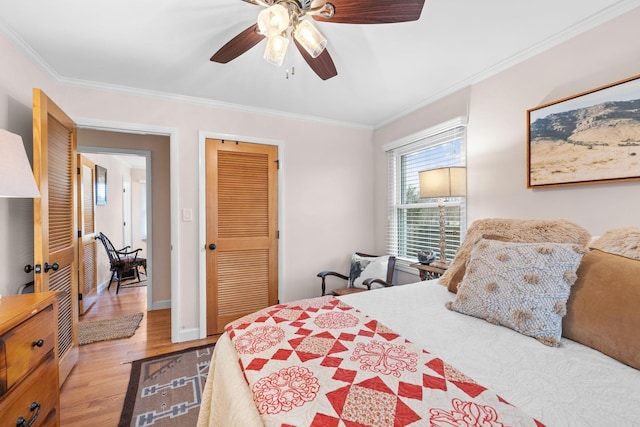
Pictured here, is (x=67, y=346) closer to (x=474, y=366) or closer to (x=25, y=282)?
(x=25, y=282)

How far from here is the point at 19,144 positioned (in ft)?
4.35

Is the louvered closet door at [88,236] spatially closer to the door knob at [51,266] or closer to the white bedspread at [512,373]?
the door knob at [51,266]

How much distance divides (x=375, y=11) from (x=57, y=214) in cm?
257

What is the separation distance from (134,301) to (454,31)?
15.7 feet

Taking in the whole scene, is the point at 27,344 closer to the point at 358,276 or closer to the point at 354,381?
the point at 354,381

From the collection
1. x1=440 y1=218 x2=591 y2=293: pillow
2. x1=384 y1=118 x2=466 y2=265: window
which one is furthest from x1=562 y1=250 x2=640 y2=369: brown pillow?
x1=384 y1=118 x2=466 y2=265: window

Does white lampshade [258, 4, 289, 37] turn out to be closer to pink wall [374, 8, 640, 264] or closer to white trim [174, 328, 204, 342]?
pink wall [374, 8, 640, 264]

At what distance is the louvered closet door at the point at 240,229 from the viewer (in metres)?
2.87

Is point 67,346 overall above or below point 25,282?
below

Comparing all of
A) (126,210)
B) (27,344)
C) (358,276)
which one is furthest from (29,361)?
(126,210)

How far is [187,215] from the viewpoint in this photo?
2775 mm

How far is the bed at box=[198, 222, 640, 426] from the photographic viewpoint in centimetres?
69

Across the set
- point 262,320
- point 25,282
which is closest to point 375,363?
point 262,320

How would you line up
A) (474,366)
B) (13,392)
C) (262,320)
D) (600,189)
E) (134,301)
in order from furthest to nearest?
(134,301) < (600,189) < (262,320) < (13,392) < (474,366)
